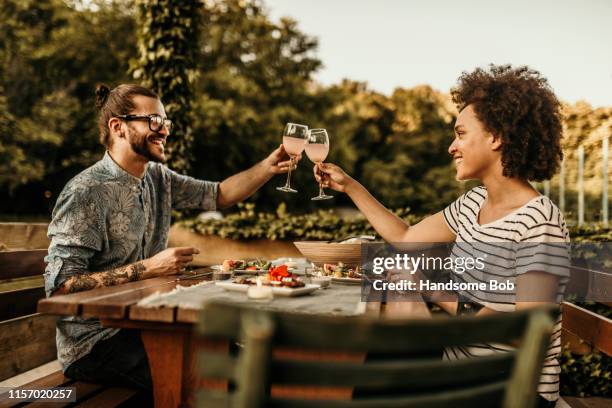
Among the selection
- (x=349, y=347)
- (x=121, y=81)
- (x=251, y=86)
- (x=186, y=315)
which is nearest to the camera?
(x=349, y=347)

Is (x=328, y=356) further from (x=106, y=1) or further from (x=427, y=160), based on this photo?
(x=427, y=160)

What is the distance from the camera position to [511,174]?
2170 mm

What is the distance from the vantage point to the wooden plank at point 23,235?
10.9 feet

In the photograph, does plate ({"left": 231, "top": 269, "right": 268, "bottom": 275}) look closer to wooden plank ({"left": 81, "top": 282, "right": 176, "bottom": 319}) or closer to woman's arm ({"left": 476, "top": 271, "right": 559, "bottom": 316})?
wooden plank ({"left": 81, "top": 282, "right": 176, "bottom": 319})

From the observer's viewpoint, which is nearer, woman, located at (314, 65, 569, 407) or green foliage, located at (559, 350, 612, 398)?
woman, located at (314, 65, 569, 407)

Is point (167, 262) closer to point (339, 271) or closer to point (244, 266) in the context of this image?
point (244, 266)

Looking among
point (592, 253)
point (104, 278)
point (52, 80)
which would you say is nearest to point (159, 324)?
point (104, 278)

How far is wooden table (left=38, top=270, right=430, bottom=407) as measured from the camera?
1.53m

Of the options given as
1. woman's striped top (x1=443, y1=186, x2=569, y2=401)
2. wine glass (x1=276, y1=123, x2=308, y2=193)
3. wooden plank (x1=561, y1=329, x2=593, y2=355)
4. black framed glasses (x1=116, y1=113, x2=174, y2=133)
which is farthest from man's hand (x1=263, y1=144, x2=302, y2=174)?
wooden plank (x1=561, y1=329, x2=593, y2=355)

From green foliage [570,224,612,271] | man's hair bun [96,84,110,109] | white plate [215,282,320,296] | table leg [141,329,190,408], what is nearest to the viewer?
table leg [141,329,190,408]

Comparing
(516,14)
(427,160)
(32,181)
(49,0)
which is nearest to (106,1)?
(49,0)

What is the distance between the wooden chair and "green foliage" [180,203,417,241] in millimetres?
3930

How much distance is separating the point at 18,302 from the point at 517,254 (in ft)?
7.93

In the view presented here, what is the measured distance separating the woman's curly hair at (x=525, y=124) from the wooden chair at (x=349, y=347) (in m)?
1.30
